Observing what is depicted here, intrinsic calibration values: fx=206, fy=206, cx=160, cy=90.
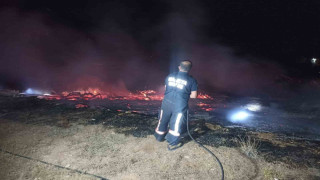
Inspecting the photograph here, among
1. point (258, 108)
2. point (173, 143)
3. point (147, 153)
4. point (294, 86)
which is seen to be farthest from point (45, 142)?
point (294, 86)

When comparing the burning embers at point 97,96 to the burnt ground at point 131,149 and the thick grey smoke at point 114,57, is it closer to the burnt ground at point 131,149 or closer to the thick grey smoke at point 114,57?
the thick grey smoke at point 114,57

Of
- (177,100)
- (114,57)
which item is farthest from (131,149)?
(114,57)

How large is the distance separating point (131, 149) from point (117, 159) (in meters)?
0.47

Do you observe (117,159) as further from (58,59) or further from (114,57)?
(114,57)

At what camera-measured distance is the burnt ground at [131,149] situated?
3760mm

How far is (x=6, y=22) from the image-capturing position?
596 inches

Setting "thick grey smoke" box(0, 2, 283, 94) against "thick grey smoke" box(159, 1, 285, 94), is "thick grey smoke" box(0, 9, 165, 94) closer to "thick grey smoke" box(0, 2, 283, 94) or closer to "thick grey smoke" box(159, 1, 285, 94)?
"thick grey smoke" box(0, 2, 283, 94)

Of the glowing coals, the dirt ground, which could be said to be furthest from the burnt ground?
the glowing coals

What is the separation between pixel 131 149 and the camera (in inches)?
178

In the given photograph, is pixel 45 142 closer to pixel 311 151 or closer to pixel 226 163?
pixel 226 163

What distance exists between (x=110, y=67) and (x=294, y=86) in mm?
14303

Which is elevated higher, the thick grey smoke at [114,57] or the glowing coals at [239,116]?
the thick grey smoke at [114,57]

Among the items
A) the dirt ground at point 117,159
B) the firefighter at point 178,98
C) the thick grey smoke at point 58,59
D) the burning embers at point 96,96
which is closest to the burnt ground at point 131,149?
the dirt ground at point 117,159

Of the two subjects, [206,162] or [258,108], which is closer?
[206,162]
